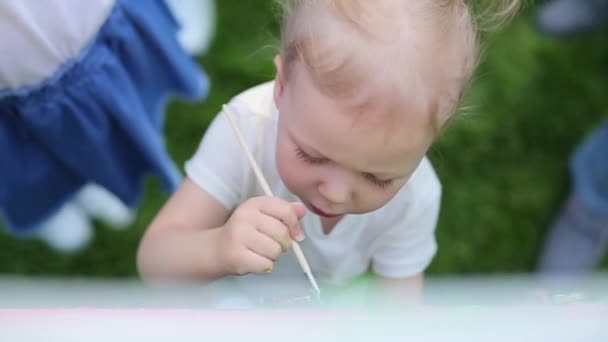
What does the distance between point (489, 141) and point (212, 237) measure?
894mm

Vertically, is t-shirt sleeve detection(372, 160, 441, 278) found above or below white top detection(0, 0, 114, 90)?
below

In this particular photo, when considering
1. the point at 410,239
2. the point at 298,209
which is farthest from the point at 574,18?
the point at 298,209

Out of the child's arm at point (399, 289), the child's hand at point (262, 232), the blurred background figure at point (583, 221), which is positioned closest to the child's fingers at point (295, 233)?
the child's hand at point (262, 232)

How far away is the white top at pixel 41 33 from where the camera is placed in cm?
89

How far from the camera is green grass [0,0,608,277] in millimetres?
1434

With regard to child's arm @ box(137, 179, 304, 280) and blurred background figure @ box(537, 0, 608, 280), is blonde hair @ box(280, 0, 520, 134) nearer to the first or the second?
child's arm @ box(137, 179, 304, 280)

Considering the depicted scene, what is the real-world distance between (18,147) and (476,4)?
0.56 metres

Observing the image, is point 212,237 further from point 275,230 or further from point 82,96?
point 82,96

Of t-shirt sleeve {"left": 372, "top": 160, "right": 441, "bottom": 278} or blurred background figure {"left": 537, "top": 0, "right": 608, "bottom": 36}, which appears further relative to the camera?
blurred background figure {"left": 537, "top": 0, "right": 608, "bottom": 36}

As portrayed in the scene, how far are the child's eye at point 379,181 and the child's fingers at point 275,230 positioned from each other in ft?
0.28

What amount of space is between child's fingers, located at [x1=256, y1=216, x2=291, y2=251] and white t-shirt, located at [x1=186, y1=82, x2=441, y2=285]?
0.17 metres

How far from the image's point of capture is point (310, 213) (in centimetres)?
89

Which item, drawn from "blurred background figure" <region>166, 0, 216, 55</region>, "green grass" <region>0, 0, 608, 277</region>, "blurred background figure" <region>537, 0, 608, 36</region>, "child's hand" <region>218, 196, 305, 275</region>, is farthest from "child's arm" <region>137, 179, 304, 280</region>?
"blurred background figure" <region>537, 0, 608, 36</region>

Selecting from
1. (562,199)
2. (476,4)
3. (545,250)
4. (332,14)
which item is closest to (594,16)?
(562,199)
